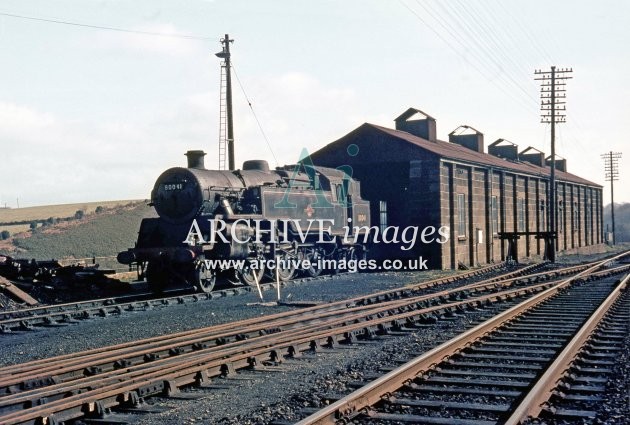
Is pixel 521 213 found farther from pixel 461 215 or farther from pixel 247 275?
pixel 247 275

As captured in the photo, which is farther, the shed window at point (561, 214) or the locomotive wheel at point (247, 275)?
the shed window at point (561, 214)

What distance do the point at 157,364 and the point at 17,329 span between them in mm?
5189

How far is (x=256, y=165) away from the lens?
1820 centimetres

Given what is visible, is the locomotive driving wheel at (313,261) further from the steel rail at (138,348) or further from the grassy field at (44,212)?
the grassy field at (44,212)

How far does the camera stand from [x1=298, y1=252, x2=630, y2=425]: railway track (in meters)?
4.84

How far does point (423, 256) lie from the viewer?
23.6 metres

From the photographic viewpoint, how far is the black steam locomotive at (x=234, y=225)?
15062mm

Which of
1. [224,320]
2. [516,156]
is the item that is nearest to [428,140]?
[516,156]

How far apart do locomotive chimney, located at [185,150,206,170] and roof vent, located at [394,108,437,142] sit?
47.9 ft

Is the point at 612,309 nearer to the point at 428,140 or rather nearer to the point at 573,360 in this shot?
the point at 573,360

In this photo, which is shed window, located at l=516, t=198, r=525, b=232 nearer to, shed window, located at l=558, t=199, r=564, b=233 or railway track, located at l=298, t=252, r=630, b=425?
shed window, located at l=558, t=199, r=564, b=233

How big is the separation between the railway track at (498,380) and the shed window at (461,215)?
15390mm

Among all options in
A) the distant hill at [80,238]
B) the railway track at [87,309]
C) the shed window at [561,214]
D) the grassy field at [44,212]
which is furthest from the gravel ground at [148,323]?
the grassy field at [44,212]

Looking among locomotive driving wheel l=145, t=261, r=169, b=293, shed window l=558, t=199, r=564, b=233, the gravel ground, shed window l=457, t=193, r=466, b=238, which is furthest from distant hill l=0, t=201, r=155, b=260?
shed window l=558, t=199, r=564, b=233
